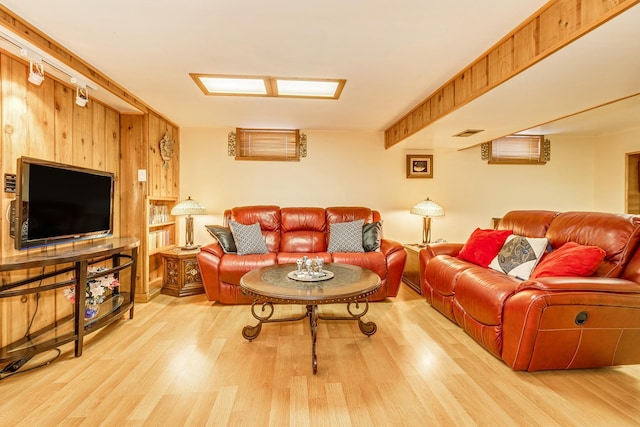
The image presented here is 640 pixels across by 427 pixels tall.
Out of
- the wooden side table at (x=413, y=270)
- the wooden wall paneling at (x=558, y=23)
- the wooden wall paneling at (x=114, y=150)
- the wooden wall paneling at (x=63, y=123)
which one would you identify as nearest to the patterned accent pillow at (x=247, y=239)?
the wooden wall paneling at (x=114, y=150)

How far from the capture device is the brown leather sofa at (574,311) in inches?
73.2

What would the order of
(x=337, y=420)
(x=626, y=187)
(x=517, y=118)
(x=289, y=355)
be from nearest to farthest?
1. (x=337, y=420)
2. (x=289, y=355)
3. (x=517, y=118)
4. (x=626, y=187)

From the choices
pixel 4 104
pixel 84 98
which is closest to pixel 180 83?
pixel 84 98

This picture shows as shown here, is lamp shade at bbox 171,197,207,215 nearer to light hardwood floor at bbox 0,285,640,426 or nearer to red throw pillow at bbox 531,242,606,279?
light hardwood floor at bbox 0,285,640,426

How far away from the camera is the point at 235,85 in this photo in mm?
2965

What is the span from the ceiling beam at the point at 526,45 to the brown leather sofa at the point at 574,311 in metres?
1.36

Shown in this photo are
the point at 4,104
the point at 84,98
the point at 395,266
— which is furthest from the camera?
the point at 395,266

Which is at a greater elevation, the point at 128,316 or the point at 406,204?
the point at 406,204

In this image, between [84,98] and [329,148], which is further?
[329,148]

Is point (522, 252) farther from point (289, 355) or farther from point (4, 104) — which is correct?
point (4, 104)

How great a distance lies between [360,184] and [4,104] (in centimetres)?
379

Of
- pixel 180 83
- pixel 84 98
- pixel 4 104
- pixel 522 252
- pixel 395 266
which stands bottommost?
pixel 395 266

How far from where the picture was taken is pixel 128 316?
300cm

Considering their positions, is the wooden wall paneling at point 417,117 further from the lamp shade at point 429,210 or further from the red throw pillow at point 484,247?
the red throw pillow at point 484,247
